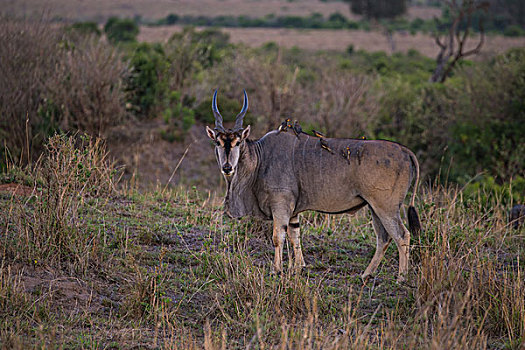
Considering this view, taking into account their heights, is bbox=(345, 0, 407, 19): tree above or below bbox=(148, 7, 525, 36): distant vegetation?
above

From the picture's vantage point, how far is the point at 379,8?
165 ft

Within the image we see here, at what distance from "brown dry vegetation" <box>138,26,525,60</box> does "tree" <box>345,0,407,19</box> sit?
1580mm

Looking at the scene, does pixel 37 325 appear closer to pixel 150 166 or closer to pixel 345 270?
pixel 345 270

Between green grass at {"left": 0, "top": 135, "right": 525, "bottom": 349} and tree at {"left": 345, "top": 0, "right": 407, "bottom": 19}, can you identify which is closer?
green grass at {"left": 0, "top": 135, "right": 525, "bottom": 349}

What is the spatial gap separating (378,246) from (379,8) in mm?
46774

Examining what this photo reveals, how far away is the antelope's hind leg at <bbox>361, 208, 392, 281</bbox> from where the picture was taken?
626 cm

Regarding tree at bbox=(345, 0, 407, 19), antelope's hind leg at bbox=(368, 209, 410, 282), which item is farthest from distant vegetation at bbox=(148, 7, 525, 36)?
antelope's hind leg at bbox=(368, 209, 410, 282)

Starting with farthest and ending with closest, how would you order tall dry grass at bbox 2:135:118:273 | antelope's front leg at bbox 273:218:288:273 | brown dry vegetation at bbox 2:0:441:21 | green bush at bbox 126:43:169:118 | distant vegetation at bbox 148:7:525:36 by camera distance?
1. brown dry vegetation at bbox 2:0:441:21
2. distant vegetation at bbox 148:7:525:36
3. green bush at bbox 126:43:169:118
4. antelope's front leg at bbox 273:218:288:273
5. tall dry grass at bbox 2:135:118:273

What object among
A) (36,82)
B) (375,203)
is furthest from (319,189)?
(36,82)

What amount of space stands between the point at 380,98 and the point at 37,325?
1253cm

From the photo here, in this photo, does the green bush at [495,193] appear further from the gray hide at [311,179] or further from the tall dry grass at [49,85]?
the tall dry grass at [49,85]

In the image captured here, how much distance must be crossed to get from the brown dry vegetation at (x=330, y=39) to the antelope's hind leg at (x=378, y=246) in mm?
33830

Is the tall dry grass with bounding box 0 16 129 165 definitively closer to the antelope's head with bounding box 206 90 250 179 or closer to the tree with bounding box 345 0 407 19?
the antelope's head with bounding box 206 90 250 179

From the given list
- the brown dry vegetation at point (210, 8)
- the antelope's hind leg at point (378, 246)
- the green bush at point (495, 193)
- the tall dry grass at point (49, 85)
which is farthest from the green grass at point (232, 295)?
the brown dry vegetation at point (210, 8)
